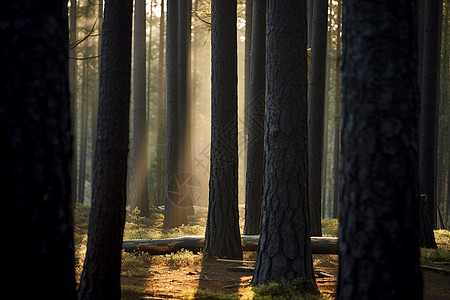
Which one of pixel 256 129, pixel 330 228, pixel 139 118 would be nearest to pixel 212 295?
pixel 256 129

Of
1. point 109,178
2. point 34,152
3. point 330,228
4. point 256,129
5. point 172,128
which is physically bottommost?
point 330,228

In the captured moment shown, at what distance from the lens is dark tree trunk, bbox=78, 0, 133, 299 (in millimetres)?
5492

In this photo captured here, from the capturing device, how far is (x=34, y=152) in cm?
308

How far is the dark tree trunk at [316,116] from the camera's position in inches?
508

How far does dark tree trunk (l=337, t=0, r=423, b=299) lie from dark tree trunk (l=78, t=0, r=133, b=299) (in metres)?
2.86

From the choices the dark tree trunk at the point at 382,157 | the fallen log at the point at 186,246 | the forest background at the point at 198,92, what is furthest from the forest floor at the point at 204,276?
the forest background at the point at 198,92

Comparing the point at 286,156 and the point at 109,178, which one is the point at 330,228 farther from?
the point at 109,178

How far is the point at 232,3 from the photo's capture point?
9.77 metres

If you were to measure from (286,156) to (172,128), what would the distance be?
8332 millimetres

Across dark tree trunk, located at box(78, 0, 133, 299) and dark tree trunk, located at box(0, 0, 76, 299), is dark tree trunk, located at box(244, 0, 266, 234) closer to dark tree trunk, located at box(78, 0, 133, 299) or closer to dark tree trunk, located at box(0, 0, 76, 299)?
dark tree trunk, located at box(78, 0, 133, 299)

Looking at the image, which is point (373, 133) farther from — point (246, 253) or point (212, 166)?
point (246, 253)

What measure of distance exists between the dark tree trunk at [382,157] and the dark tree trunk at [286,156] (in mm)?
2873

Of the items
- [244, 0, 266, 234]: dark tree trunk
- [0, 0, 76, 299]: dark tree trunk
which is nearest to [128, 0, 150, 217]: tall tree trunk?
[244, 0, 266, 234]: dark tree trunk

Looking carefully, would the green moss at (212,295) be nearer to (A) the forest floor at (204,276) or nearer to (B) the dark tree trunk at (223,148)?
(A) the forest floor at (204,276)
